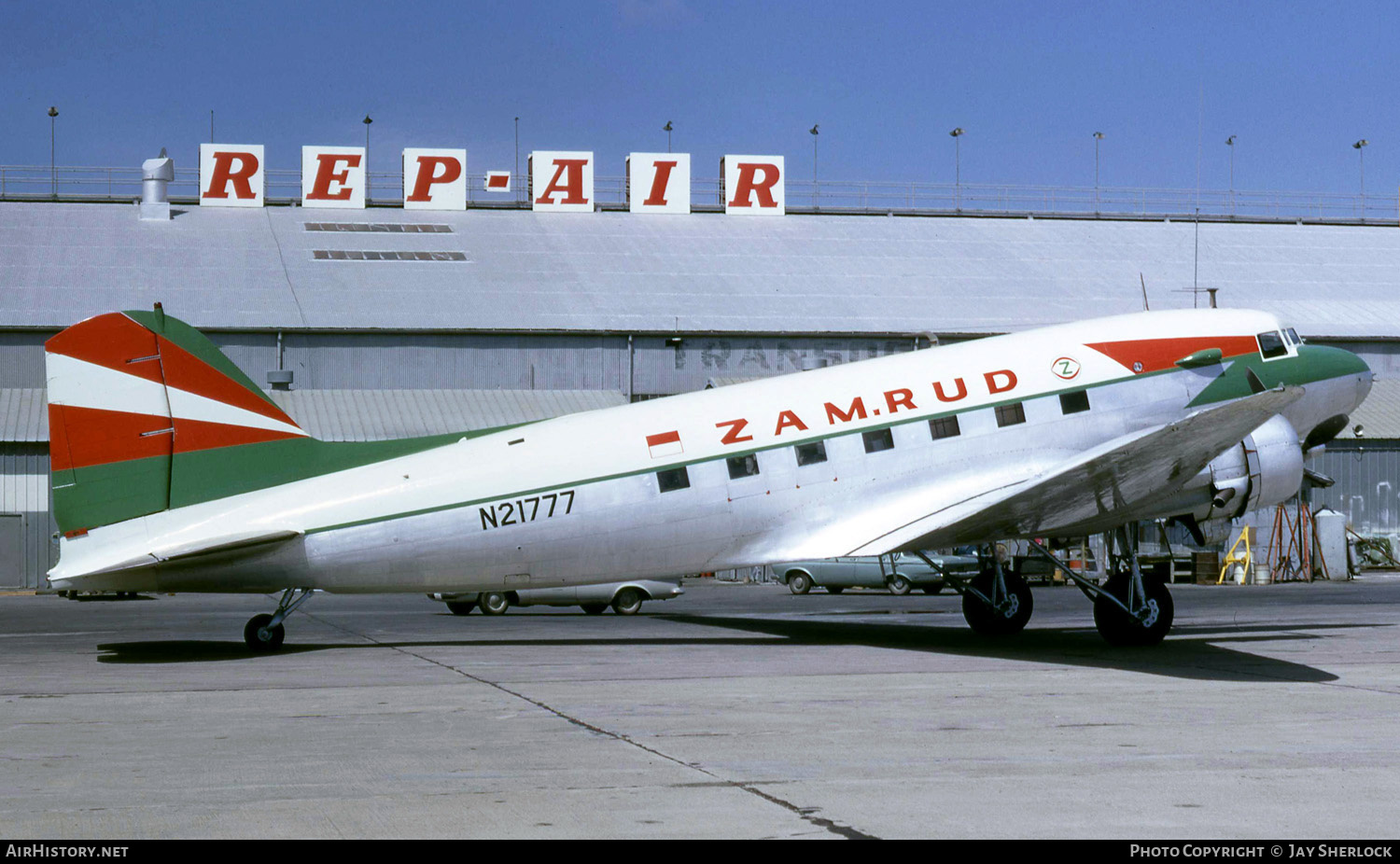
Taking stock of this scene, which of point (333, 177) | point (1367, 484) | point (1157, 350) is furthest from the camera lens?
point (333, 177)

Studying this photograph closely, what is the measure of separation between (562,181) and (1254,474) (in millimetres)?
53199

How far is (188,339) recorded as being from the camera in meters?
20.5

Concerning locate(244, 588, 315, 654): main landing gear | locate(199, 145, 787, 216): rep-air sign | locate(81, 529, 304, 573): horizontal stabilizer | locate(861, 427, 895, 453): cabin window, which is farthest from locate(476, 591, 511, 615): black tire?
locate(199, 145, 787, 216): rep-air sign

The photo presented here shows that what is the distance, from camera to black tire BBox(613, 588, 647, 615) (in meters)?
35.2

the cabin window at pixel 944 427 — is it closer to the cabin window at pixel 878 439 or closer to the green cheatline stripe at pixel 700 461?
the green cheatline stripe at pixel 700 461

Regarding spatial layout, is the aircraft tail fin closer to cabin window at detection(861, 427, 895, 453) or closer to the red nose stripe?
cabin window at detection(861, 427, 895, 453)

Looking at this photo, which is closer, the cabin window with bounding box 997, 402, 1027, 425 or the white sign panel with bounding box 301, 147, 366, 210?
the cabin window with bounding box 997, 402, 1027, 425

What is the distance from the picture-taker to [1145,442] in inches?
756

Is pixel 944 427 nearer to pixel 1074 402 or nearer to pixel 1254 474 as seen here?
pixel 1074 402

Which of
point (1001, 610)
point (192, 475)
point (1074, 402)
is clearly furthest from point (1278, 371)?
point (192, 475)

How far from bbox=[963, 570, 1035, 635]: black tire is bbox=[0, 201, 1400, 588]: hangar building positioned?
33.2 m

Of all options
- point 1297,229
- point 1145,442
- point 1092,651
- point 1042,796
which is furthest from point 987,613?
point 1297,229
